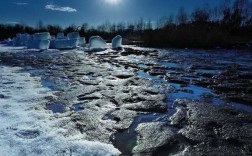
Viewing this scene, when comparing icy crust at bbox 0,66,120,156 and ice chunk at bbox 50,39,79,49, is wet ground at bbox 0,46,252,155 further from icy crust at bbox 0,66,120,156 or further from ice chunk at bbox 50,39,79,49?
ice chunk at bbox 50,39,79,49

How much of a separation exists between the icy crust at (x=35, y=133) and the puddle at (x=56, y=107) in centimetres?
13

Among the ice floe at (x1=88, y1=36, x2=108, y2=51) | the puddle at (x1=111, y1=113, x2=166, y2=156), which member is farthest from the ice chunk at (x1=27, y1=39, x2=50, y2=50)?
the puddle at (x1=111, y1=113, x2=166, y2=156)

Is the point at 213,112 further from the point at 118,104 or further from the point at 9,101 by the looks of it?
the point at 9,101

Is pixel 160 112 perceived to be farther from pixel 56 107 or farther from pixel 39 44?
pixel 39 44

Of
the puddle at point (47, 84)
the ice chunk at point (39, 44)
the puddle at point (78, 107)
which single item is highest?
the ice chunk at point (39, 44)

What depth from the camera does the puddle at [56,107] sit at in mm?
3975

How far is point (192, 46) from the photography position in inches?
827

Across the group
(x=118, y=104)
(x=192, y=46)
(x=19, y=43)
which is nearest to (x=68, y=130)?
(x=118, y=104)

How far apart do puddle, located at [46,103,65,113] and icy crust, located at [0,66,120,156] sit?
13 cm

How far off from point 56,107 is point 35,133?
114 centimetres

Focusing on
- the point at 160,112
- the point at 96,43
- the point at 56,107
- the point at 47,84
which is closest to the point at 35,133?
the point at 56,107

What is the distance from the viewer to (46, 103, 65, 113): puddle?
3.97 metres

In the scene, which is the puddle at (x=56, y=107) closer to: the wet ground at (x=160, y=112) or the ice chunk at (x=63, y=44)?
the wet ground at (x=160, y=112)

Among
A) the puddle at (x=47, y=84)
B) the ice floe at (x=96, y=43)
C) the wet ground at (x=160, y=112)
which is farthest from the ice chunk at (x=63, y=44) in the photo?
the puddle at (x=47, y=84)
